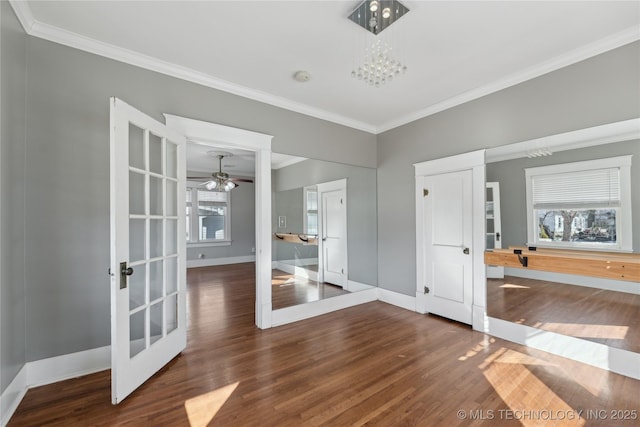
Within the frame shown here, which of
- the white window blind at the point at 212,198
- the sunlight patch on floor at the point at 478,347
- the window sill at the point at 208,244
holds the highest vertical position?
the white window blind at the point at 212,198

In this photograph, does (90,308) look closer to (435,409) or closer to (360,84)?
(435,409)

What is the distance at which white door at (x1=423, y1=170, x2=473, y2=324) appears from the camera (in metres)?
3.29

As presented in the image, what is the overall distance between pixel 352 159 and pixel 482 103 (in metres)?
1.75

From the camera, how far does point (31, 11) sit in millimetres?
1982

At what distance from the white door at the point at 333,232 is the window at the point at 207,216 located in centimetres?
450

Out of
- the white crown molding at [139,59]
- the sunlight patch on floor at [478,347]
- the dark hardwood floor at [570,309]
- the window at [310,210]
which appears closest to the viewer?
the white crown molding at [139,59]

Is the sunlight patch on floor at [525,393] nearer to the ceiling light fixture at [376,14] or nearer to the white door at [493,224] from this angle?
the white door at [493,224]

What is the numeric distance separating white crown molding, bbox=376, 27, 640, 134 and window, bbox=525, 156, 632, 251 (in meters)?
0.96

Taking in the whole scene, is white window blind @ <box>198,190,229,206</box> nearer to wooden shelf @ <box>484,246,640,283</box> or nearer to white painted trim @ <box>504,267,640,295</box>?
wooden shelf @ <box>484,246,640,283</box>

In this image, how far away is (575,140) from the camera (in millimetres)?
2678

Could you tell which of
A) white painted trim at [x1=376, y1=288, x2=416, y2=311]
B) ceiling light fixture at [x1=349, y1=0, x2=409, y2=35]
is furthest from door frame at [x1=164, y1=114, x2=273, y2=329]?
white painted trim at [x1=376, y1=288, x2=416, y2=311]

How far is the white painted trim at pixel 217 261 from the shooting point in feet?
24.3

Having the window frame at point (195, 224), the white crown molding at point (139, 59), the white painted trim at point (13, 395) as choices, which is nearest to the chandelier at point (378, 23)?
the white crown molding at point (139, 59)

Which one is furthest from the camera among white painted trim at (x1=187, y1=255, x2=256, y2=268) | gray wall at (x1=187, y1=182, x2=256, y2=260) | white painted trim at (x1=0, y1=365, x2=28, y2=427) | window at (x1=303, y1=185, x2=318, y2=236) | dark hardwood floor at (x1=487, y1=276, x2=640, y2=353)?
gray wall at (x1=187, y1=182, x2=256, y2=260)
